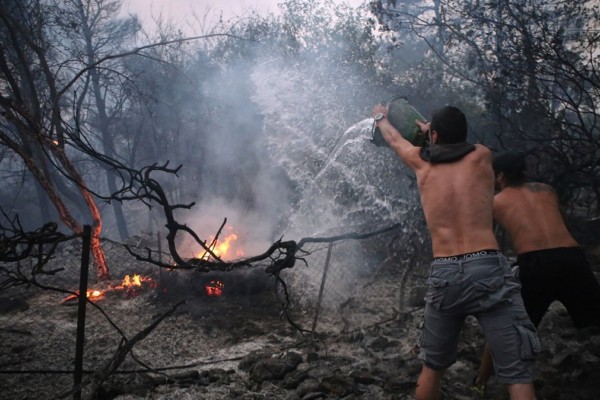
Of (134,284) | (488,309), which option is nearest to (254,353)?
(488,309)

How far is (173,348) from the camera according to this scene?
19.1 ft

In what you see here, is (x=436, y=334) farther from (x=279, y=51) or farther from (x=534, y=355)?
(x=279, y=51)

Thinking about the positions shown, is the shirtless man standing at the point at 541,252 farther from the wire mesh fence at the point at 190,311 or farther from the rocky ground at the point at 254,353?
the wire mesh fence at the point at 190,311

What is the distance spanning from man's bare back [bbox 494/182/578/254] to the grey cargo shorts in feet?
3.27

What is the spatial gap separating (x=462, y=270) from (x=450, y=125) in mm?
974

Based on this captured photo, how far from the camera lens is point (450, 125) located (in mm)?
2699

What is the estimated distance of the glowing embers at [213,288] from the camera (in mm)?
7709

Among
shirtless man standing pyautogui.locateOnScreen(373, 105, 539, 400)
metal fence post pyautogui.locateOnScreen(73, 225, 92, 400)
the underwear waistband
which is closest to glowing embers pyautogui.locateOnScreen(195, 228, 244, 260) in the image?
metal fence post pyautogui.locateOnScreen(73, 225, 92, 400)

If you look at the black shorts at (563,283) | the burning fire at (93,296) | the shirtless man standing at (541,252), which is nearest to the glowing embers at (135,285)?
the burning fire at (93,296)

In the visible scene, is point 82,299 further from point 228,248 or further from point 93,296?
point 228,248

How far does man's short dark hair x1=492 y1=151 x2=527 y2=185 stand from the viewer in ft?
11.3

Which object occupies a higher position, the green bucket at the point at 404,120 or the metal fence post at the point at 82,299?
the green bucket at the point at 404,120

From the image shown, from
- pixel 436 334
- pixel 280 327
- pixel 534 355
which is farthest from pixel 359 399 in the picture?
pixel 280 327

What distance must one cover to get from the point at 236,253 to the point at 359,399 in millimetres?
9149
